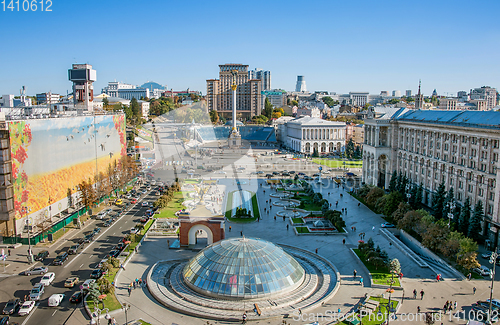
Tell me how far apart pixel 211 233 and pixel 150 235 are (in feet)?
21.8

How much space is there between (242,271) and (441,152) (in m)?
30.8

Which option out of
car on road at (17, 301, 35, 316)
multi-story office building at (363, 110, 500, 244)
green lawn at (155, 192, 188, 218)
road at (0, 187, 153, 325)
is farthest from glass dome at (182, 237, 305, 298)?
multi-story office building at (363, 110, 500, 244)

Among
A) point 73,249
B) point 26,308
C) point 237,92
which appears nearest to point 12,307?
point 26,308

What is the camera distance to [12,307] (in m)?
21.3

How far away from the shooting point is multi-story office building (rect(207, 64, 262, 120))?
153000 mm

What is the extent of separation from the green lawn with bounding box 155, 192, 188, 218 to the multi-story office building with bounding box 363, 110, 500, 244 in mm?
27987

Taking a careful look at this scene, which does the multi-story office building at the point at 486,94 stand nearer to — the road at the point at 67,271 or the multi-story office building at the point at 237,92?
the multi-story office building at the point at 237,92

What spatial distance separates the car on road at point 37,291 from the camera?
74.0 feet

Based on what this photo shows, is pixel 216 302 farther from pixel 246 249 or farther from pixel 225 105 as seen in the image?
pixel 225 105

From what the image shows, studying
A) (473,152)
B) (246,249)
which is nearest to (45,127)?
(246,249)

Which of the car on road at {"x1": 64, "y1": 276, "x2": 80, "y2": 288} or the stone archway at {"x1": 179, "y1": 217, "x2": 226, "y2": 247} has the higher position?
the stone archway at {"x1": 179, "y1": 217, "x2": 226, "y2": 247}

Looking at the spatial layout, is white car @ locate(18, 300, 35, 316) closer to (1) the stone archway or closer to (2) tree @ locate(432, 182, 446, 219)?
(1) the stone archway

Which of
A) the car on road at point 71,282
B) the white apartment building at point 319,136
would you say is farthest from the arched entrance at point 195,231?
the white apartment building at point 319,136

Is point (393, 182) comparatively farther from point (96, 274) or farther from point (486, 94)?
point (486, 94)
